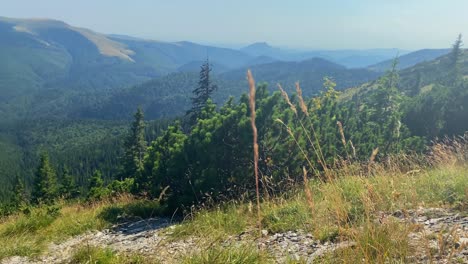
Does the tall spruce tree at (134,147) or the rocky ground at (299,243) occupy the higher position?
the rocky ground at (299,243)

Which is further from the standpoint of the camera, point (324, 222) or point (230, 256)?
point (324, 222)

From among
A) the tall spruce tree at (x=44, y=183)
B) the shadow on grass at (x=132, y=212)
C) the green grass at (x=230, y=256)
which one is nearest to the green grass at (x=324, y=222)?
the green grass at (x=230, y=256)

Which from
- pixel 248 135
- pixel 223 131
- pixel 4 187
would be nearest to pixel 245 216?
pixel 248 135

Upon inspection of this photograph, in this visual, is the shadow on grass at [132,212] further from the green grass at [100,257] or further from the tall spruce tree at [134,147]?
the tall spruce tree at [134,147]

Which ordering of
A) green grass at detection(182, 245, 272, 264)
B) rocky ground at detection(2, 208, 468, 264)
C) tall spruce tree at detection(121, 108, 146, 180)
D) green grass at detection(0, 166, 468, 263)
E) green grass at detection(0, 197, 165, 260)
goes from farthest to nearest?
tall spruce tree at detection(121, 108, 146, 180) < green grass at detection(0, 197, 165, 260) < green grass at detection(182, 245, 272, 264) < rocky ground at detection(2, 208, 468, 264) < green grass at detection(0, 166, 468, 263)

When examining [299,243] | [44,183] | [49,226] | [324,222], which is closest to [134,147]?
[44,183]

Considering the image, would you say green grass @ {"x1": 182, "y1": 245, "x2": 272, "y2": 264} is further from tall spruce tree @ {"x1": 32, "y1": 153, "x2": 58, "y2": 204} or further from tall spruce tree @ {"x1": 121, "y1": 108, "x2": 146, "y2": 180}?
tall spruce tree @ {"x1": 32, "y1": 153, "x2": 58, "y2": 204}

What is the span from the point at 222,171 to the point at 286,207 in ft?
14.1

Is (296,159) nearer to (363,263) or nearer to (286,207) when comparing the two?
(286,207)

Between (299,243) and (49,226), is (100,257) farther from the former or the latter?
(49,226)

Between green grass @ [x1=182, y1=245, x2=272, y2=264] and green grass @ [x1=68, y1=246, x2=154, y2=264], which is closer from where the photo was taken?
green grass @ [x1=182, y1=245, x2=272, y2=264]

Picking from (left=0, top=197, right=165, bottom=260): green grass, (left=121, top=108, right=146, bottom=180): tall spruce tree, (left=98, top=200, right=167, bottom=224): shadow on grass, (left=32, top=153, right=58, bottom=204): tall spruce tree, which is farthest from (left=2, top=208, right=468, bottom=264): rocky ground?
(left=32, top=153, right=58, bottom=204): tall spruce tree

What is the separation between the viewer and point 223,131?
35.1 feet

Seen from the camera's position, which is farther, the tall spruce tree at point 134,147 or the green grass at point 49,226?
the tall spruce tree at point 134,147
